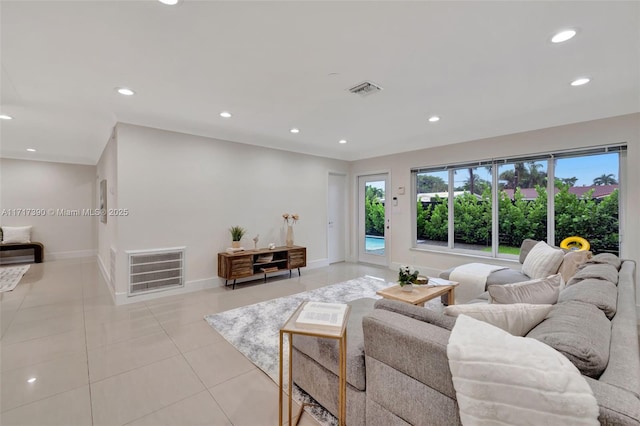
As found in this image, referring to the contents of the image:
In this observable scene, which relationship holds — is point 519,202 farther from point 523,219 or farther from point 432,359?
point 432,359

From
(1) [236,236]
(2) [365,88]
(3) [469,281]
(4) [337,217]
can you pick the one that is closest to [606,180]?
(3) [469,281]

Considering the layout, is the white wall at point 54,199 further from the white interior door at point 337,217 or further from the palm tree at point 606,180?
the palm tree at point 606,180

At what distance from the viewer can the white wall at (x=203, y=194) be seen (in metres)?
3.94

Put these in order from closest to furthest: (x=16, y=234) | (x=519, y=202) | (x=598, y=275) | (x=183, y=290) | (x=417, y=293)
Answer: (x=598, y=275) → (x=417, y=293) → (x=183, y=290) → (x=519, y=202) → (x=16, y=234)

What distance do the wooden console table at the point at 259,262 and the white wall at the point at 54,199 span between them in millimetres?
5479

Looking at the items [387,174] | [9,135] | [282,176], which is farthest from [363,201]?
[9,135]

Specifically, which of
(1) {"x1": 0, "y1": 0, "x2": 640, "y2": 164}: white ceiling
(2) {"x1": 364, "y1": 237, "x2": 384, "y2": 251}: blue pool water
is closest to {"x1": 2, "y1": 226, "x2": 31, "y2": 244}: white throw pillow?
(1) {"x1": 0, "y1": 0, "x2": 640, "y2": 164}: white ceiling

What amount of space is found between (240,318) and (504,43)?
368 cm

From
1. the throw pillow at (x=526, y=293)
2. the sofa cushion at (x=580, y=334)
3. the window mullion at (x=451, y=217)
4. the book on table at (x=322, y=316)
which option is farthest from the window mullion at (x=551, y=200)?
the book on table at (x=322, y=316)

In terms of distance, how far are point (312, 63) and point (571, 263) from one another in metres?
3.32

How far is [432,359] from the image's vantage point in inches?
47.8

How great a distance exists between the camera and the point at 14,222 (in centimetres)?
670

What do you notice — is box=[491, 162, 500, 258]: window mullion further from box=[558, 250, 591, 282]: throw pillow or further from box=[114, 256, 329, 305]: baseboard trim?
box=[114, 256, 329, 305]: baseboard trim

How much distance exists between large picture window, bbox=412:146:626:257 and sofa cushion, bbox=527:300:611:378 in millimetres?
3320
